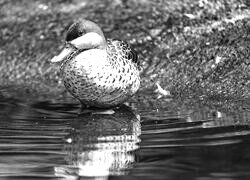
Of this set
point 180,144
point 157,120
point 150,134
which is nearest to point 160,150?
point 180,144

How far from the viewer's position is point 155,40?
969 centimetres

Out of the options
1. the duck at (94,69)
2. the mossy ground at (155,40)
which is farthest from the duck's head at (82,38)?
the mossy ground at (155,40)

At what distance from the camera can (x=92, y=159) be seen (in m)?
5.83

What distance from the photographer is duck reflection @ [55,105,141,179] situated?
5527 millimetres

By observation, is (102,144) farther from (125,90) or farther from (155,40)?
(155,40)

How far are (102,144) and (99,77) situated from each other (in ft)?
4.16

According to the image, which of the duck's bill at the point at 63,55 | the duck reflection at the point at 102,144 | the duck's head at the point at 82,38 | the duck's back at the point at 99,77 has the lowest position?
the duck reflection at the point at 102,144

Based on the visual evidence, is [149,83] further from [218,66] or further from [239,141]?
→ [239,141]

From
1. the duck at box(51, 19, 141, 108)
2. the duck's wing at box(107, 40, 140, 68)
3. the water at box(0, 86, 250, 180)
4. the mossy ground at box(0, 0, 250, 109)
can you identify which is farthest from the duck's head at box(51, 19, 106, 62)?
the mossy ground at box(0, 0, 250, 109)

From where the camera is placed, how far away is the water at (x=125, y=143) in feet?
17.7

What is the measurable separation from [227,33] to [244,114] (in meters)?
2.28

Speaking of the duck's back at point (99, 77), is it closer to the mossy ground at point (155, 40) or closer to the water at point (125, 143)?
the water at point (125, 143)

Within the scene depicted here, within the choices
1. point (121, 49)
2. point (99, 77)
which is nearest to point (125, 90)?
point (99, 77)

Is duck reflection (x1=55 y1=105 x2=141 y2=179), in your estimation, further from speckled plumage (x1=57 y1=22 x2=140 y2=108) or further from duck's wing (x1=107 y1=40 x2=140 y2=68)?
duck's wing (x1=107 y1=40 x2=140 y2=68)
